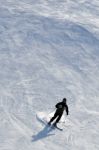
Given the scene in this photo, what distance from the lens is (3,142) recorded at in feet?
51.9

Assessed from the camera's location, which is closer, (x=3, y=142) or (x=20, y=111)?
(x=3, y=142)

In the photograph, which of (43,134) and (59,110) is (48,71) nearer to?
(59,110)

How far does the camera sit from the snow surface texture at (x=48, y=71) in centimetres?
1668

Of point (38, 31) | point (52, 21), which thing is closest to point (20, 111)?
point (38, 31)

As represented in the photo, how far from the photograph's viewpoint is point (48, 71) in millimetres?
21781

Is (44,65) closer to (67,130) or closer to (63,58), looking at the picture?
(63,58)

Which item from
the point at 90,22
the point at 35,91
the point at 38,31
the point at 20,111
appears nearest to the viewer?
the point at 20,111

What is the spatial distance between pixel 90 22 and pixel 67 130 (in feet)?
42.6

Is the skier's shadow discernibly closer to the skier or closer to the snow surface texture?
the snow surface texture

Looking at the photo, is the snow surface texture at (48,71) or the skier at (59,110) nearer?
the skier at (59,110)

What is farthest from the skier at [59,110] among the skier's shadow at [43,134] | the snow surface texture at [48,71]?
the snow surface texture at [48,71]

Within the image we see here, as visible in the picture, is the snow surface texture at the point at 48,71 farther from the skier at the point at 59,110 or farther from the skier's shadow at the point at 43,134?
the skier at the point at 59,110

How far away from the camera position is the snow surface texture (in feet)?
54.7

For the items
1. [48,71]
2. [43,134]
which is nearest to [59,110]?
[43,134]
